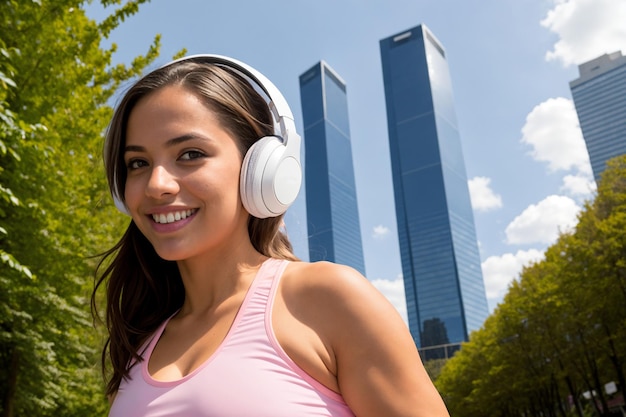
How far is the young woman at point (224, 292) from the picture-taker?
1.22 metres

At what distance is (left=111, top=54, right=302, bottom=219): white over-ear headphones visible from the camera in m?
1.56

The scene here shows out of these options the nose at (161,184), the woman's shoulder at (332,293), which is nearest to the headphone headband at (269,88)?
the nose at (161,184)

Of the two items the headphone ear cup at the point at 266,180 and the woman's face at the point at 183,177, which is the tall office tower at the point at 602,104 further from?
the woman's face at the point at 183,177

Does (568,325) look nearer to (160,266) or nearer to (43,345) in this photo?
(43,345)

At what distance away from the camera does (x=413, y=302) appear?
18288 cm

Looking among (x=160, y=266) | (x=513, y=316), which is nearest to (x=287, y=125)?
(x=160, y=266)

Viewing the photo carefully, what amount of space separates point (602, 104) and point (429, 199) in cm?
6994

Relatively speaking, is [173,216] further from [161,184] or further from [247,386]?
[247,386]

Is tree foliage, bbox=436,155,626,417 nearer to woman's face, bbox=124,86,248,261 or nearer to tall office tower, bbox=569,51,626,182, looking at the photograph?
woman's face, bbox=124,86,248,261

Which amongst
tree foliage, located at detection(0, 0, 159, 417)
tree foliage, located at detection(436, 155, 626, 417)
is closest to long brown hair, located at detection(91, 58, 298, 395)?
tree foliage, located at detection(0, 0, 159, 417)

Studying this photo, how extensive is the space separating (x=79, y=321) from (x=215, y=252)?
916 cm

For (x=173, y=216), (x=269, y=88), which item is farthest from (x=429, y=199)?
(x=173, y=216)

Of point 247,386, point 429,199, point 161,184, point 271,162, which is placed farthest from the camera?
point 429,199

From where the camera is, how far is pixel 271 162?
1.61 m
